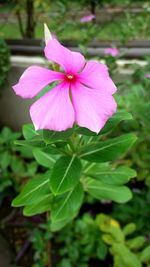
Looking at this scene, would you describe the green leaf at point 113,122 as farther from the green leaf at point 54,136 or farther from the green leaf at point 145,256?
the green leaf at point 145,256

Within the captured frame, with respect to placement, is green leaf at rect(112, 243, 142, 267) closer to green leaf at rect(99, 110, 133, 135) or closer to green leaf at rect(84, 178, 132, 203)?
green leaf at rect(84, 178, 132, 203)

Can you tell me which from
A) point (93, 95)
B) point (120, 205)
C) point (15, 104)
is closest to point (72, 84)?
point (93, 95)

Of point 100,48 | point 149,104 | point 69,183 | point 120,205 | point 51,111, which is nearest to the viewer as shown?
point 51,111

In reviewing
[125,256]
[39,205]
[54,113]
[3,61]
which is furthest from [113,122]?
[3,61]

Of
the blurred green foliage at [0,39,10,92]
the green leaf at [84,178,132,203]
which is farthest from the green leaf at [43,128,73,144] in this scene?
the blurred green foliage at [0,39,10,92]

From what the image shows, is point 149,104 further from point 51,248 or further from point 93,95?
point 93,95

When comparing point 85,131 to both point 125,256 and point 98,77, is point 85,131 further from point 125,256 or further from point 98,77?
point 125,256
